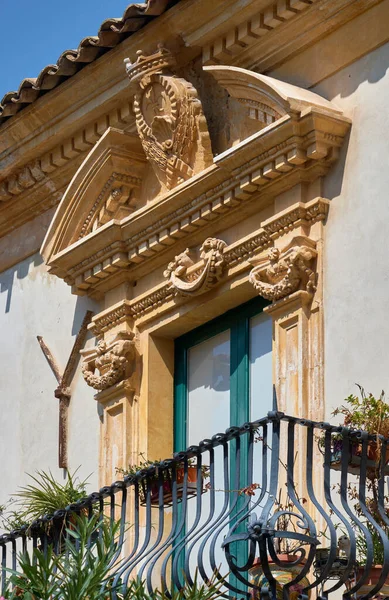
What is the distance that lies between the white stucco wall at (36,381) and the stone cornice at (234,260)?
0.38 m

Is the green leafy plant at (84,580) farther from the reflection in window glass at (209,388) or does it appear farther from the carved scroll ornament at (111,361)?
the carved scroll ornament at (111,361)

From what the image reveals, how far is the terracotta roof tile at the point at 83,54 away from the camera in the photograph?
12242 millimetres

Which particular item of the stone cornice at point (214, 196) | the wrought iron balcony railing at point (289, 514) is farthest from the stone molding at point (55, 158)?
the wrought iron balcony railing at point (289, 514)

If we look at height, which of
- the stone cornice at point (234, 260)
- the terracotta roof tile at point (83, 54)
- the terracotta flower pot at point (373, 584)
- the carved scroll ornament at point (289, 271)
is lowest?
the terracotta flower pot at point (373, 584)

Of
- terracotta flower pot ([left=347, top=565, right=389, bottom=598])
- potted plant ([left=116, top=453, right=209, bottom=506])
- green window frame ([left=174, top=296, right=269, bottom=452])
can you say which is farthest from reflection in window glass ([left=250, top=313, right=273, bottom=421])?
terracotta flower pot ([left=347, top=565, right=389, bottom=598])

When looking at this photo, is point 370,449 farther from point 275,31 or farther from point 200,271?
point 275,31

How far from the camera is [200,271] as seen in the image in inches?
469

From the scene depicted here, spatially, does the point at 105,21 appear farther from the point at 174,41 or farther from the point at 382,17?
the point at 382,17

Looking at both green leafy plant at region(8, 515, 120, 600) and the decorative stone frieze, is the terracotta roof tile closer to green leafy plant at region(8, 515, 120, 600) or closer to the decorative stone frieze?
the decorative stone frieze

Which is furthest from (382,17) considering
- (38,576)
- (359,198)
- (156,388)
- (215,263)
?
(38,576)

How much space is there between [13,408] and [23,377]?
23 centimetres

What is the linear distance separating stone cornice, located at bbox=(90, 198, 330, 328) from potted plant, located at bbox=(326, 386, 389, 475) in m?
1.48

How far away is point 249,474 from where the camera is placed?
967 cm

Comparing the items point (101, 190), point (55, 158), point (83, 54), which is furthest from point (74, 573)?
point (55, 158)
